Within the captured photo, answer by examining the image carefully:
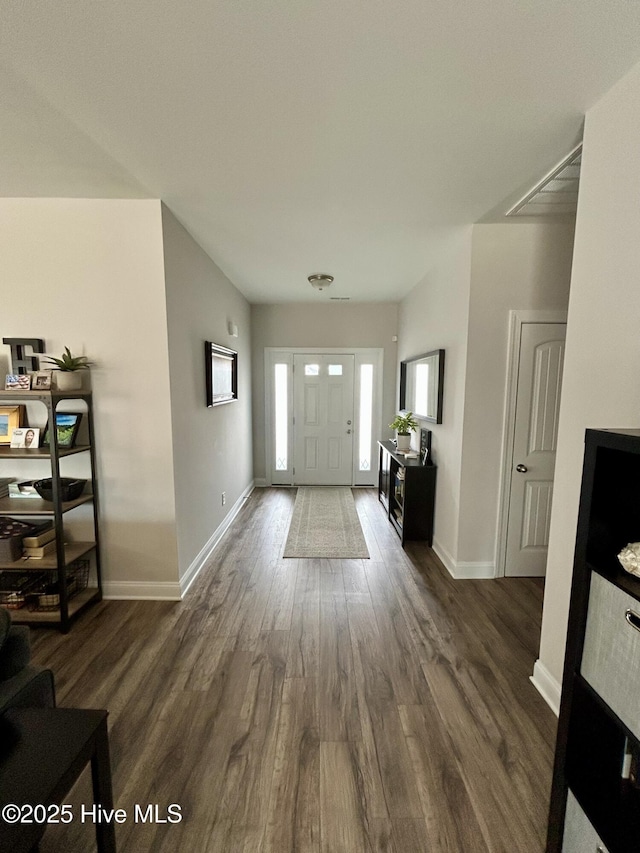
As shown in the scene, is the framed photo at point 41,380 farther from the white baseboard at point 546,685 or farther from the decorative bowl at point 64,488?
the white baseboard at point 546,685

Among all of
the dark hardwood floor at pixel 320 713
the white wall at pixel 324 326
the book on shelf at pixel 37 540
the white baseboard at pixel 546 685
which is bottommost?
the dark hardwood floor at pixel 320 713

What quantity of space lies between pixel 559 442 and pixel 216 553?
110 inches

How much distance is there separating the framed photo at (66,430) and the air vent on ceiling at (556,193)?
3057mm

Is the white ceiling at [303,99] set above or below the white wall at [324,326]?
above

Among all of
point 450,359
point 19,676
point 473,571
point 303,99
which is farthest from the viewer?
point 450,359

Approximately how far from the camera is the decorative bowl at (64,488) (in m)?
2.21

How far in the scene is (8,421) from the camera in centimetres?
225

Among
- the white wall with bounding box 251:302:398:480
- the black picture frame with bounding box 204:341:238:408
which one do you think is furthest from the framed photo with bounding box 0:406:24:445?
the white wall with bounding box 251:302:398:480

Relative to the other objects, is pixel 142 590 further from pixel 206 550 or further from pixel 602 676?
pixel 602 676

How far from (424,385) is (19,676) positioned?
3.43 m

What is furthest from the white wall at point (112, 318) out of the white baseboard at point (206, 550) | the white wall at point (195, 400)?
the white baseboard at point (206, 550)

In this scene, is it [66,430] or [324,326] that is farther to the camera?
[324,326]

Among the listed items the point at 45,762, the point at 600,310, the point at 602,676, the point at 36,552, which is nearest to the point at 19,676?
the point at 45,762

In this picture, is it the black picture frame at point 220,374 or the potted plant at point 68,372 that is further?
the black picture frame at point 220,374
